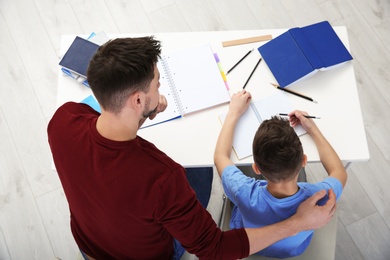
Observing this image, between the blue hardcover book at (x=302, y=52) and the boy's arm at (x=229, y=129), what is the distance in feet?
0.60

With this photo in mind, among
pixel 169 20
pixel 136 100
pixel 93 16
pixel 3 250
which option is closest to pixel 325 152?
pixel 136 100

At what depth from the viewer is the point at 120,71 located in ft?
3.53

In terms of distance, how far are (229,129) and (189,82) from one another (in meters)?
0.28

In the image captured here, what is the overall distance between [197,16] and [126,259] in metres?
1.90

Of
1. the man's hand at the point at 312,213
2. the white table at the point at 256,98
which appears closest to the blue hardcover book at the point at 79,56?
the white table at the point at 256,98

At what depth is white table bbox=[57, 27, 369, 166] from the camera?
4.80ft

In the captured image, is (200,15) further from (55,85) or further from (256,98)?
(256,98)

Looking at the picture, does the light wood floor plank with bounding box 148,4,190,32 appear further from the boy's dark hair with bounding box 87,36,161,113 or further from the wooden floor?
the boy's dark hair with bounding box 87,36,161,113

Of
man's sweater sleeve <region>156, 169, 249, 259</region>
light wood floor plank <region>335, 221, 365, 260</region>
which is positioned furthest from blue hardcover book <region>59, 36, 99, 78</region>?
light wood floor plank <region>335, 221, 365, 260</region>

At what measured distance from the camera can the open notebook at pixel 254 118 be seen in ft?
4.80

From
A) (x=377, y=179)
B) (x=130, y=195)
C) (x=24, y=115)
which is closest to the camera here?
(x=130, y=195)

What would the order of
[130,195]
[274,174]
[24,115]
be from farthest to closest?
[24,115] → [274,174] → [130,195]

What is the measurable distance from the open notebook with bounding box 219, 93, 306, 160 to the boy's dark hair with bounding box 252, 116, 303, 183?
241 millimetres

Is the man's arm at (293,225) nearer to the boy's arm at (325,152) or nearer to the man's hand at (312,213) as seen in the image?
the man's hand at (312,213)
